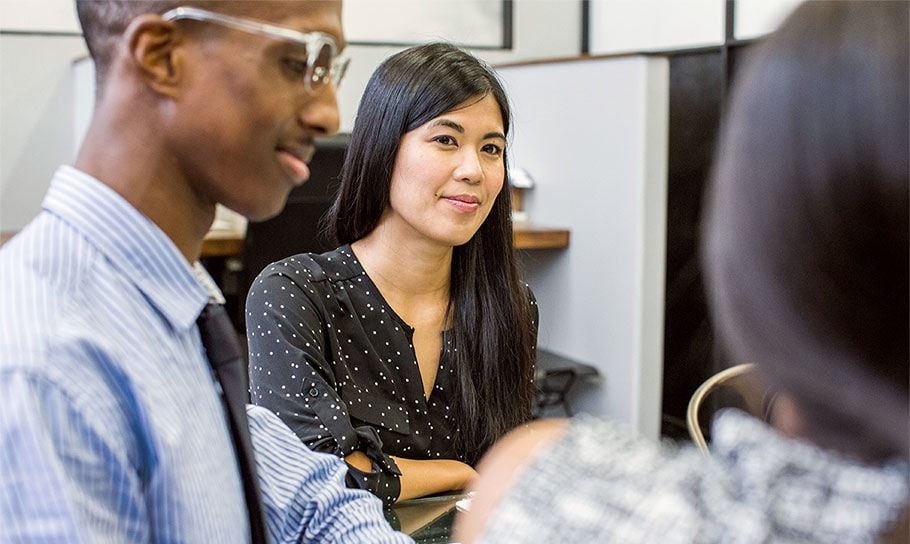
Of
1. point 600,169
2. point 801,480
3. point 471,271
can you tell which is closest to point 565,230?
point 600,169

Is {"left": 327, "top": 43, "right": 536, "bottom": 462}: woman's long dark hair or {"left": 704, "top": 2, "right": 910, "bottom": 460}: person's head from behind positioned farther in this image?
{"left": 327, "top": 43, "right": 536, "bottom": 462}: woman's long dark hair

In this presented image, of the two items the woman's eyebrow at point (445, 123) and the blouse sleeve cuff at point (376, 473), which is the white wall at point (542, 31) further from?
the blouse sleeve cuff at point (376, 473)

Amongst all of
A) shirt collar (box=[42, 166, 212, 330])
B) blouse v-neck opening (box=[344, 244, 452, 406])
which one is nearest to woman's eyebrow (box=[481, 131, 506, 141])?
blouse v-neck opening (box=[344, 244, 452, 406])

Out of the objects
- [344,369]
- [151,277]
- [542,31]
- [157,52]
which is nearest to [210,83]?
[157,52]

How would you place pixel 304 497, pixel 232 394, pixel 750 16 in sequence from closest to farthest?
pixel 232 394 < pixel 304 497 < pixel 750 16

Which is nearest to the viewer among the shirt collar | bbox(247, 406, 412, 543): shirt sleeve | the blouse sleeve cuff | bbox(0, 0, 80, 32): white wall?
the shirt collar

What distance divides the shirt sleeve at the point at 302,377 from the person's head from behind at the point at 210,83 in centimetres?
78

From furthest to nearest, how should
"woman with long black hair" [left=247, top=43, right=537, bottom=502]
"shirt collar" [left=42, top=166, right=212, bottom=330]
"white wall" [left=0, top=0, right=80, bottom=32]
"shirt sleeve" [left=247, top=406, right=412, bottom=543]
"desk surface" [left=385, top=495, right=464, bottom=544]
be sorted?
"white wall" [left=0, top=0, right=80, bottom=32]
"woman with long black hair" [left=247, top=43, right=537, bottom=502]
"desk surface" [left=385, top=495, right=464, bottom=544]
"shirt sleeve" [left=247, top=406, right=412, bottom=543]
"shirt collar" [left=42, top=166, right=212, bottom=330]

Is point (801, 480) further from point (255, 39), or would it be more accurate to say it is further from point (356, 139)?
point (356, 139)

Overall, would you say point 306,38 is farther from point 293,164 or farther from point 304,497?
point 304,497

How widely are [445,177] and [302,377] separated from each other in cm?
42

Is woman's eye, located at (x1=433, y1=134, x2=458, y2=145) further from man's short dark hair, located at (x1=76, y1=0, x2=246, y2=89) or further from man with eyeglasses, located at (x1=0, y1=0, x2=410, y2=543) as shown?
man's short dark hair, located at (x1=76, y1=0, x2=246, y2=89)

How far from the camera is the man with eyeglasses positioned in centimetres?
69

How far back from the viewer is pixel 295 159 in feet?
2.85
